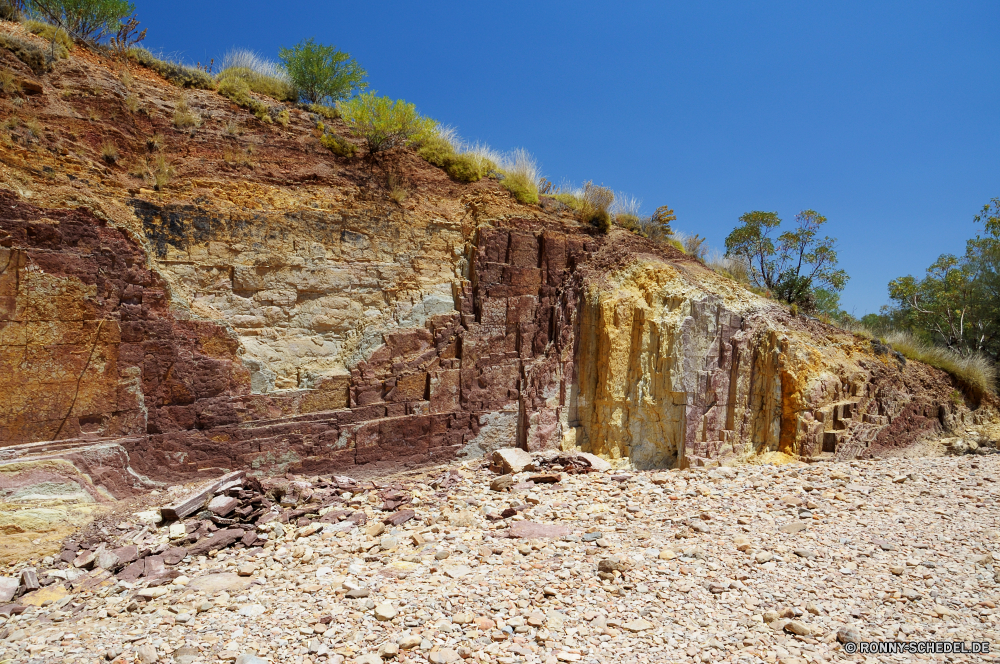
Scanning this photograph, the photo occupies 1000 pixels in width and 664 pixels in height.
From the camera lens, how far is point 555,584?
4.22 m

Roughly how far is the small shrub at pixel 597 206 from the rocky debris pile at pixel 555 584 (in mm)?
5006

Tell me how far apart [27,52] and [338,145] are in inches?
134

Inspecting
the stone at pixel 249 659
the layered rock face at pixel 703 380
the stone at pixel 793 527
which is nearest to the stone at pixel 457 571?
the stone at pixel 249 659

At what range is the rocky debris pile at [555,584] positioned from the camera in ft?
11.6

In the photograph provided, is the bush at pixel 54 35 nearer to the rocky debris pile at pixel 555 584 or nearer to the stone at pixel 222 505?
the stone at pixel 222 505

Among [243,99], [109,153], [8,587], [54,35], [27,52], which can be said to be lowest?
[8,587]

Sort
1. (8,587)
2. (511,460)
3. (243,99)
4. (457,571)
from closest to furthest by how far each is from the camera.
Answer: (8,587) → (457,571) → (243,99) → (511,460)

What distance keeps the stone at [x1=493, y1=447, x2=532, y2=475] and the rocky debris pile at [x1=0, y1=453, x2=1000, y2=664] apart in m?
0.80

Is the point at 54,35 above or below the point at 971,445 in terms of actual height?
above

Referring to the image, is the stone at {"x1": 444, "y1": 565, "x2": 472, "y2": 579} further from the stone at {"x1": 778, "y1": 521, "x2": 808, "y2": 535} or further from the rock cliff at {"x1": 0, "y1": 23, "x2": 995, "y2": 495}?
the stone at {"x1": 778, "y1": 521, "x2": 808, "y2": 535}

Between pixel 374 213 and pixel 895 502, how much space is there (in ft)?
24.4

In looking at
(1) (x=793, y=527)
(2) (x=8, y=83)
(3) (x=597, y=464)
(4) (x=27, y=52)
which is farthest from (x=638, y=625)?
(4) (x=27, y=52)

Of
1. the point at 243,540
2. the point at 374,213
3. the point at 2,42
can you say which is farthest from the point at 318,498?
the point at 2,42

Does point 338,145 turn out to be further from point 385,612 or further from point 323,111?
point 385,612
